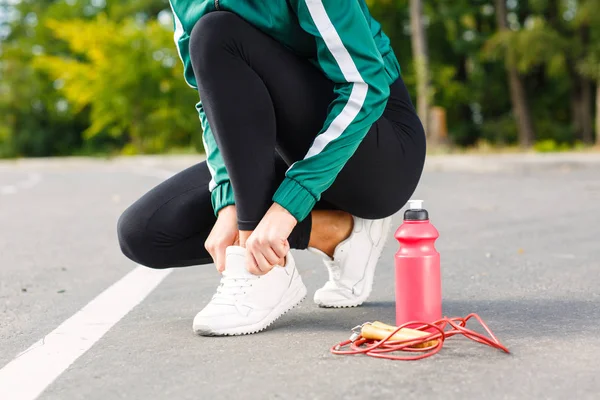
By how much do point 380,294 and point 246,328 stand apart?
84 cm

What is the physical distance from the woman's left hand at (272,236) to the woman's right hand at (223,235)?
217 millimetres

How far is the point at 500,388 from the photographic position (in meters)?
2.00

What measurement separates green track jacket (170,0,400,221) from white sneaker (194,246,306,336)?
0.27m

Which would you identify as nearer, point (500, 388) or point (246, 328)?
point (500, 388)

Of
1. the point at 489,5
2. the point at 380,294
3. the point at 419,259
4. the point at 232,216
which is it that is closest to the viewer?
the point at 419,259

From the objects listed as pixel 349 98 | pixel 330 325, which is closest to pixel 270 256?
pixel 330 325

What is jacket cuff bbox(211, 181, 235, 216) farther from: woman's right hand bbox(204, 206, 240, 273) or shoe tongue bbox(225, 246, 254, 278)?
shoe tongue bbox(225, 246, 254, 278)

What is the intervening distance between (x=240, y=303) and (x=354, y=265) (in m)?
0.54

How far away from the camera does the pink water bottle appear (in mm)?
2537

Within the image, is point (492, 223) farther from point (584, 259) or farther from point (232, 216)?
point (232, 216)

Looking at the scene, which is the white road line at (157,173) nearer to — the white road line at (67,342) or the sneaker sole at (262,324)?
the white road line at (67,342)

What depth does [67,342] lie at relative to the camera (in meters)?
2.66

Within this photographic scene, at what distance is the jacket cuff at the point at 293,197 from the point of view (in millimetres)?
2473

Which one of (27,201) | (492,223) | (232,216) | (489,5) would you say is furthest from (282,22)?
(489,5)
